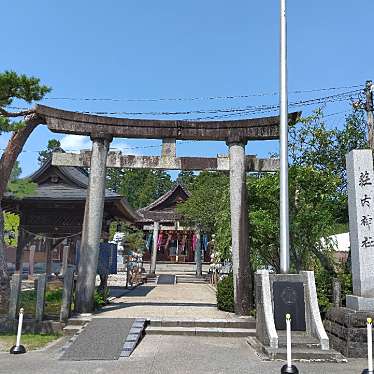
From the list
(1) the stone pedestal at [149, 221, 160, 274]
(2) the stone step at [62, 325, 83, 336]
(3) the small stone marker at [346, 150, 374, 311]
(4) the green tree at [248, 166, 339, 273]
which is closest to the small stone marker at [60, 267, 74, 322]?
(2) the stone step at [62, 325, 83, 336]

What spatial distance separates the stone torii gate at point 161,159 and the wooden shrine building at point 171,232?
84.9 feet

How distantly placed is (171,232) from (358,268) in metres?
34.9

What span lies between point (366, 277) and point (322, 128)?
795 centimetres

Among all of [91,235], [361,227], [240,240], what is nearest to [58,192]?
[91,235]

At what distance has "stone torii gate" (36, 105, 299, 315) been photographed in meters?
11.8

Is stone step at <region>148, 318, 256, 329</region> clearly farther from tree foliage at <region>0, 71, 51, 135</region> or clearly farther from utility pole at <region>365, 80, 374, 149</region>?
utility pole at <region>365, 80, 374, 149</region>

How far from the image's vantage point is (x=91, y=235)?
11.9 metres

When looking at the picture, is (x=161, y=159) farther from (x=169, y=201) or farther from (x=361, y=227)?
(x=169, y=201)

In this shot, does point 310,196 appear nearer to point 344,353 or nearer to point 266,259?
point 266,259

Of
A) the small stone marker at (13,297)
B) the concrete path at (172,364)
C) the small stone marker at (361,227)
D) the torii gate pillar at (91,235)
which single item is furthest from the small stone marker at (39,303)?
the small stone marker at (361,227)

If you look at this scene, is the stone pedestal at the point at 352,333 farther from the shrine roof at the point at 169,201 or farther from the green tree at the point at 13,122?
the shrine roof at the point at 169,201

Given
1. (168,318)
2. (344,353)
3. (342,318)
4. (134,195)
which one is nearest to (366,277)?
(342,318)

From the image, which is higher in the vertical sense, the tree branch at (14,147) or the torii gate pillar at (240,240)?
the tree branch at (14,147)

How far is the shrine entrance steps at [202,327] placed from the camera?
10148 millimetres
